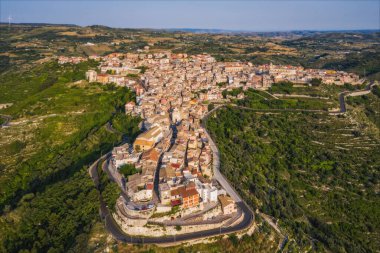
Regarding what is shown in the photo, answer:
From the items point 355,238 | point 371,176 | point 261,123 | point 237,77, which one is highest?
point 237,77

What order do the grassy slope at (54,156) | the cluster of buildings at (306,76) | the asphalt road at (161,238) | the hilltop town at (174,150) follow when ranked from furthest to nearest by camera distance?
1. the cluster of buildings at (306,76)
2. the hilltop town at (174,150)
3. the grassy slope at (54,156)
4. the asphalt road at (161,238)

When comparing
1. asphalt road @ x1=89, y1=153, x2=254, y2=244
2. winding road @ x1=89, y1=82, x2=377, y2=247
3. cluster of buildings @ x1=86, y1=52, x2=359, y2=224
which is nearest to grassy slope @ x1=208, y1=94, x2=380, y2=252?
winding road @ x1=89, y1=82, x2=377, y2=247

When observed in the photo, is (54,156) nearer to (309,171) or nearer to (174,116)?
(174,116)

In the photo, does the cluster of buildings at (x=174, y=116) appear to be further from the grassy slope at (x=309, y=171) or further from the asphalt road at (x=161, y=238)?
the grassy slope at (x=309, y=171)

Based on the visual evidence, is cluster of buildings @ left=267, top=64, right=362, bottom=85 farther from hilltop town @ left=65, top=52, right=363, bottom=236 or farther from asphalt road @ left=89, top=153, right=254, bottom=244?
asphalt road @ left=89, top=153, right=254, bottom=244

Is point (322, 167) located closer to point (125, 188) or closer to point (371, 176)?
point (371, 176)

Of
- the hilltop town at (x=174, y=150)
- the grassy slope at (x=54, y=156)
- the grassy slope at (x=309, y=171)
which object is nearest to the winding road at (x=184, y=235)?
the hilltop town at (x=174, y=150)

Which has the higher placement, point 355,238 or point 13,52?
point 13,52

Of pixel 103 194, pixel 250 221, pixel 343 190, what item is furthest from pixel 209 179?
pixel 343 190
